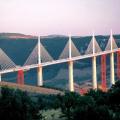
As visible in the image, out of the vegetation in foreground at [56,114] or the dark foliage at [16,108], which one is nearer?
the vegetation in foreground at [56,114]

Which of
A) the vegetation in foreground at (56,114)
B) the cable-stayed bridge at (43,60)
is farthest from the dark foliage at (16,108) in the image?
the cable-stayed bridge at (43,60)

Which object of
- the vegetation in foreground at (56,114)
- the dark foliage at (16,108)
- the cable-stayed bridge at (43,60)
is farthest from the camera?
the cable-stayed bridge at (43,60)

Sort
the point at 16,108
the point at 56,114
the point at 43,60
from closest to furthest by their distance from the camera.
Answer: the point at 16,108 < the point at 56,114 < the point at 43,60

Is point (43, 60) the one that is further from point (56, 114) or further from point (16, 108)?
point (16, 108)

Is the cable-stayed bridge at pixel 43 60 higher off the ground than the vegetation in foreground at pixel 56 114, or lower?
higher

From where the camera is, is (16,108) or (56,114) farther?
(56,114)

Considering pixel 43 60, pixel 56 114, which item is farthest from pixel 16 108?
pixel 43 60

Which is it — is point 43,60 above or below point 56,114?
above

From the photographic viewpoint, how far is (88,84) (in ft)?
273

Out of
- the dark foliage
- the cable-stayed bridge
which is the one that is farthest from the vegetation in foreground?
the cable-stayed bridge

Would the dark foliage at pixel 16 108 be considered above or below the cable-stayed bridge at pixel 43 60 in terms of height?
below

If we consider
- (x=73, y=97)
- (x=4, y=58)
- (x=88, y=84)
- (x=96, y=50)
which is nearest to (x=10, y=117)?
(x=73, y=97)

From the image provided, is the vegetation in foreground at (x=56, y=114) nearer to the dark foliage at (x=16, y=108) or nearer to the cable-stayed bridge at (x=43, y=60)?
the dark foliage at (x=16, y=108)

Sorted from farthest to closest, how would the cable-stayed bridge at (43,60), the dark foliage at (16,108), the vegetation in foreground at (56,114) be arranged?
the cable-stayed bridge at (43,60), the dark foliage at (16,108), the vegetation in foreground at (56,114)
